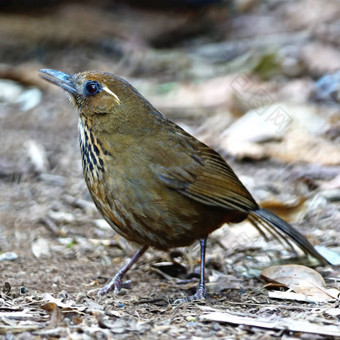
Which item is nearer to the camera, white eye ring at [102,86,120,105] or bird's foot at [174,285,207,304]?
bird's foot at [174,285,207,304]

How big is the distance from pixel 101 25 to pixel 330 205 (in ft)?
16.1

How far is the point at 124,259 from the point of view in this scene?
205 inches

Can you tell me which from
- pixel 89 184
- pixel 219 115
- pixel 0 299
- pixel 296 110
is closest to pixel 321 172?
pixel 296 110

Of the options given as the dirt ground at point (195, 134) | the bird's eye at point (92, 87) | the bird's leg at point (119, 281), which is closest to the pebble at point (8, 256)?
the dirt ground at point (195, 134)

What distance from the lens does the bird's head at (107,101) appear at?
4453mm

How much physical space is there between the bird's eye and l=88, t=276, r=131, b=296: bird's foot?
131cm

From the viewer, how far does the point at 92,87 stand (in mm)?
4523

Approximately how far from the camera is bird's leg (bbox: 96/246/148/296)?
4.45m

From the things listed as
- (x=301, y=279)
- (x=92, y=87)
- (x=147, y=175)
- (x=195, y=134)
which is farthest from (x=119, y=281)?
(x=195, y=134)

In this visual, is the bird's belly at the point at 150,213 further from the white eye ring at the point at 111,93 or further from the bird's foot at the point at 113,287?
the white eye ring at the point at 111,93

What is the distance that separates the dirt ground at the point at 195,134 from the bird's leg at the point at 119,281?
0.10 meters

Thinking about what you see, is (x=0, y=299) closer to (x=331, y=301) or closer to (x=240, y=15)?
(x=331, y=301)

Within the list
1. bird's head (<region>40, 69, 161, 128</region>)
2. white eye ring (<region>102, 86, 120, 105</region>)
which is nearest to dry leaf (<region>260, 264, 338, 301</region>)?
bird's head (<region>40, 69, 161, 128</region>)

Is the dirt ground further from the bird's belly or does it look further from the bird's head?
the bird's head
